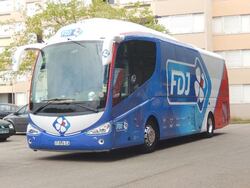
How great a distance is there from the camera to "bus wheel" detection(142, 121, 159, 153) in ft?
50.6

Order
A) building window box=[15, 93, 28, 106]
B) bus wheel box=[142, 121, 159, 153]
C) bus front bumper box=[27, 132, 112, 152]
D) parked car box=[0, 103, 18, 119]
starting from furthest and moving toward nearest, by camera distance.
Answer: building window box=[15, 93, 28, 106] < parked car box=[0, 103, 18, 119] < bus wheel box=[142, 121, 159, 153] < bus front bumper box=[27, 132, 112, 152]

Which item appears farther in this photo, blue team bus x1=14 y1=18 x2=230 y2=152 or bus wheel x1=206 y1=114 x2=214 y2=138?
bus wheel x1=206 y1=114 x2=214 y2=138

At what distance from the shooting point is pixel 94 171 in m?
11.9

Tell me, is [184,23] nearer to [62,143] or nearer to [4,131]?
[4,131]

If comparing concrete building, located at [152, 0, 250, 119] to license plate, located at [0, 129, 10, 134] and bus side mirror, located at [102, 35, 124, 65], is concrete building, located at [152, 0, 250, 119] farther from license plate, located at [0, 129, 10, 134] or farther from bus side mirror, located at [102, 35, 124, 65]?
bus side mirror, located at [102, 35, 124, 65]

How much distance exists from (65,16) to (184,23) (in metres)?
17.6

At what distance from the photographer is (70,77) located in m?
14.0

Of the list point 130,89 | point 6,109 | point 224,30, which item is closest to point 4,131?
point 130,89

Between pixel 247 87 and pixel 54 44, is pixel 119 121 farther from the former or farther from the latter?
pixel 247 87

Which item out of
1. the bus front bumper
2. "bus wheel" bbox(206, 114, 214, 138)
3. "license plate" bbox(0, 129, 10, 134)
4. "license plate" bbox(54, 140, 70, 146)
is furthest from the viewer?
"bus wheel" bbox(206, 114, 214, 138)

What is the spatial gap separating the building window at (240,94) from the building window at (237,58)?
1834mm

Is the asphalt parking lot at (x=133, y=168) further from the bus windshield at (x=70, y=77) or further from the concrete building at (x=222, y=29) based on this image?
the concrete building at (x=222, y=29)

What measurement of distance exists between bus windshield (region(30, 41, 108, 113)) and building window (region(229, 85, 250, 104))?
120 ft

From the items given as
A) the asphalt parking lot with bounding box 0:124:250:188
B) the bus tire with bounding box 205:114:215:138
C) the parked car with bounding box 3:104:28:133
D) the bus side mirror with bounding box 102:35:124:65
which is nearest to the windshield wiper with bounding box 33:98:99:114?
the asphalt parking lot with bounding box 0:124:250:188
